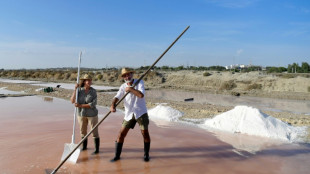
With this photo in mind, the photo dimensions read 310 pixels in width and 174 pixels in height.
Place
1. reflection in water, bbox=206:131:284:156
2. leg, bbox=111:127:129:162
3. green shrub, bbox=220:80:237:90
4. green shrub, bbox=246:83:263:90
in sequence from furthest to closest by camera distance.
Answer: green shrub, bbox=220:80:237:90 → green shrub, bbox=246:83:263:90 → reflection in water, bbox=206:131:284:156 → leg, bbox=111:127:129:162

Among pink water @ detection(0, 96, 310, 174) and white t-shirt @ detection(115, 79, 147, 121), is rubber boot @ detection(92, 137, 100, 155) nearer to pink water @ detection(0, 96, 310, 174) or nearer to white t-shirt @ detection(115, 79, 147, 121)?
pink water @ detection(0, 96, 310, 174)

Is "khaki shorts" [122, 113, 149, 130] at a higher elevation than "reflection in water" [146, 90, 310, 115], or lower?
higher

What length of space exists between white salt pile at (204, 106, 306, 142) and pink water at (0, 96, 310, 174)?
0.57m

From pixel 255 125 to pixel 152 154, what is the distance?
296 cm

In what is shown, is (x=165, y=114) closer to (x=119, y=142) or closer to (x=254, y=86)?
(x=119, y=142)

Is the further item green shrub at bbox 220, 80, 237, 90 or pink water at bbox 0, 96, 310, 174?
green shrub at bbox 220, 80, 237, 90

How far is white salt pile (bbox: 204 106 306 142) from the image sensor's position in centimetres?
600

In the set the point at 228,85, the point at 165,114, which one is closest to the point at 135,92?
the point at 165,114

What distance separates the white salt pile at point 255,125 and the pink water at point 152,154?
0.57 meters

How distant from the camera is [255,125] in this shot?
6262 millimetres

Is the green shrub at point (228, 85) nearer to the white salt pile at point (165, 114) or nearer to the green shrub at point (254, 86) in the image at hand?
the green shrub at point (254, 86)

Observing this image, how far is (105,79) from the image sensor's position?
35.2 metres

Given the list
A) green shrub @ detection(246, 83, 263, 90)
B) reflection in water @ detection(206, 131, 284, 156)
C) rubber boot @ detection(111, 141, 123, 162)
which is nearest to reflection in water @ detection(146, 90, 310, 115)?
green shrub @ detection(246, 83, 263, 90)

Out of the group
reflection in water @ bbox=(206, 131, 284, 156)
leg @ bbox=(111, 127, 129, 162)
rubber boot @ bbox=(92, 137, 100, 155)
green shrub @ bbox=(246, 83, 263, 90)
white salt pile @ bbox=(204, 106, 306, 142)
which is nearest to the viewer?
leg @ bbox=(111, 127, 129, 162)
